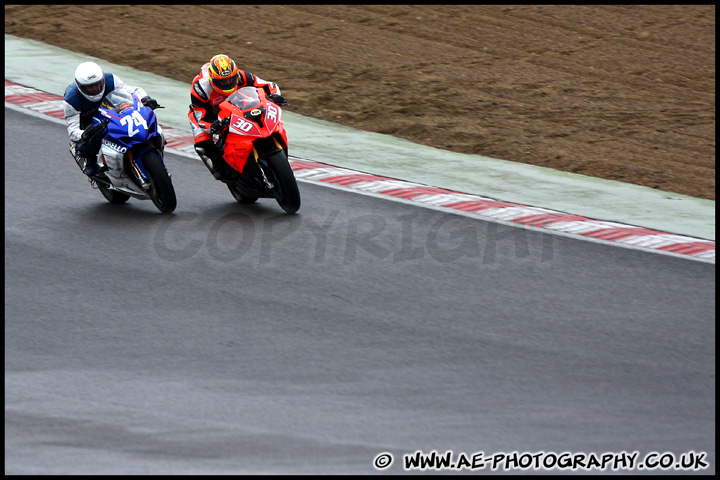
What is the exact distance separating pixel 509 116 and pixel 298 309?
22.9ft

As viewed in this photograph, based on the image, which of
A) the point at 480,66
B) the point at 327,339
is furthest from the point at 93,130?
the point at 480,66

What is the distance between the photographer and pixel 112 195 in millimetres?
11234

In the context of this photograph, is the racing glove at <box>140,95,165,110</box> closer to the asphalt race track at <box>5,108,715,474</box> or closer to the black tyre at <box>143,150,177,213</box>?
the black tyre at <box>143,150,177,213</box>

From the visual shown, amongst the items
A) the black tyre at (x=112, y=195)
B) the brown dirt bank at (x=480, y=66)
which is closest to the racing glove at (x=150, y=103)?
the black tyre at (x=112, y=195)

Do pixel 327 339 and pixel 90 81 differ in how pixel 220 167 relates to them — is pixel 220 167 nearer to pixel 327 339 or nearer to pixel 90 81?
pixel 90 81

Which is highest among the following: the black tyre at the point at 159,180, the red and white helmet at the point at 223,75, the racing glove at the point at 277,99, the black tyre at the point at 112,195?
the red and white helmet at the point at 223,75

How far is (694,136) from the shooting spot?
13.5 metres

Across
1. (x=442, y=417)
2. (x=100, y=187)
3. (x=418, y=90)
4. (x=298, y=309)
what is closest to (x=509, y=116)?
(x=418, y=90)

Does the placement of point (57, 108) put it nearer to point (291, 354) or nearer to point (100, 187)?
point (100, 187)

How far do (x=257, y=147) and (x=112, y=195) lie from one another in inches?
71.5

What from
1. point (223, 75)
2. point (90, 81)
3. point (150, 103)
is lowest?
point (150, 103)

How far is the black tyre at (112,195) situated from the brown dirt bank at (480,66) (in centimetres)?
410

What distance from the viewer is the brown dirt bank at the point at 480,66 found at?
Answer: 43.9ft

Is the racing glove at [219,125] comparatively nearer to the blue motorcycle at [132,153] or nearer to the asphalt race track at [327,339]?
the blue motorcycle at [132,153]
